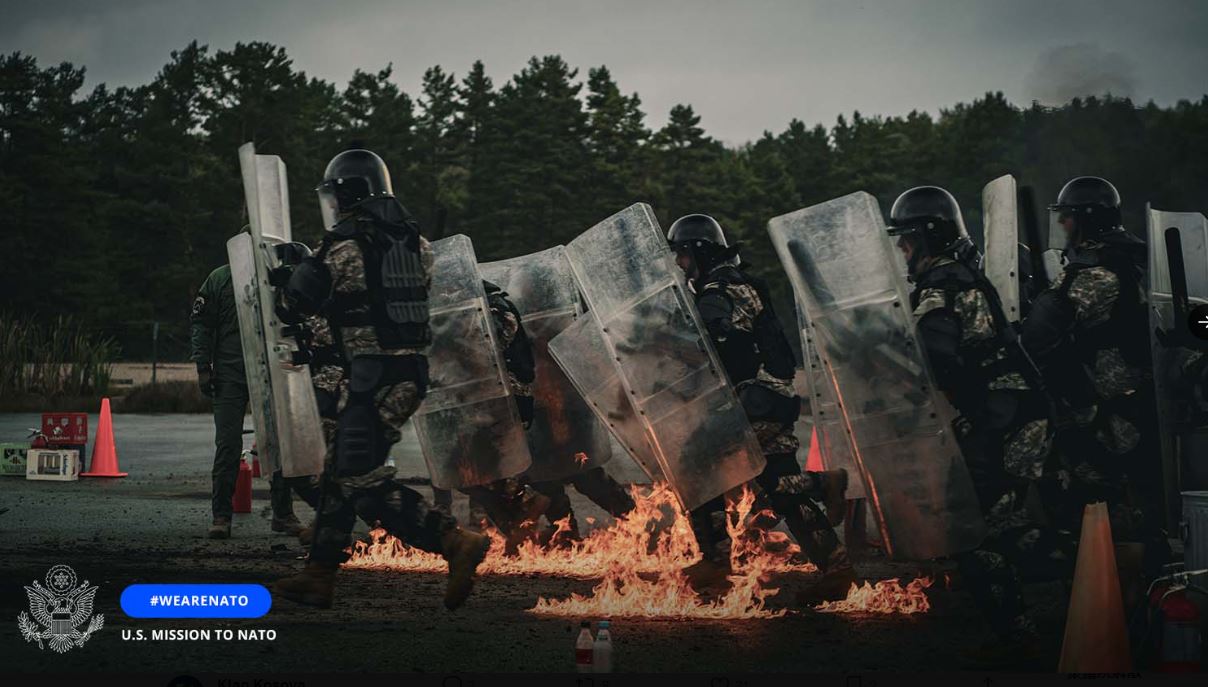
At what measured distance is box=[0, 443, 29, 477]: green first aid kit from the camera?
478 inches

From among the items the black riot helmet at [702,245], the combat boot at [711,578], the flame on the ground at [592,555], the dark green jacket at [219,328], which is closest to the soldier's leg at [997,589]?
the combat boot at [711,578]

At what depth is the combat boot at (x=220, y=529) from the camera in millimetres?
8305

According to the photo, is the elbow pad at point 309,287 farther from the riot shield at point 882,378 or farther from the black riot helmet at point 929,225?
the black riot helmet at point 929,225

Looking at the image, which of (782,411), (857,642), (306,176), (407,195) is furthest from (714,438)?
(407,195)

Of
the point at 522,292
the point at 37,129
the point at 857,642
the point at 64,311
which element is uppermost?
the point at 37,129

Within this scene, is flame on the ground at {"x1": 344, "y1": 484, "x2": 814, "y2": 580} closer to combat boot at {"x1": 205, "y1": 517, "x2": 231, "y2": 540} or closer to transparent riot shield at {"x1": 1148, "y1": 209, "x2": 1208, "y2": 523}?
combat boot at {"x1": 205, "y1": 517, "x2": 231, "y2": 540}

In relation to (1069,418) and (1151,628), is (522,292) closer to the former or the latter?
(1069,418)

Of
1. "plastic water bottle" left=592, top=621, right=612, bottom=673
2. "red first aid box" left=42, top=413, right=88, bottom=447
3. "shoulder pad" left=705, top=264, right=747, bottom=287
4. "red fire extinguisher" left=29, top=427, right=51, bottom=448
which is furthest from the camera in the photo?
"red fire extinguisher" left=29, top=427, right=51, bottom=448

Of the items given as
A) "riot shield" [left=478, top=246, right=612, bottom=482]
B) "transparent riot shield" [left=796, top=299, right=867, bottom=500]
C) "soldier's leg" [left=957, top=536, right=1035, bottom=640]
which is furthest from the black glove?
"soldier's leg" [left=957, top=536, right=1035, bottom=640]

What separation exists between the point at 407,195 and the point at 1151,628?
51.0 metres

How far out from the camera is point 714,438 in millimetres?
6062

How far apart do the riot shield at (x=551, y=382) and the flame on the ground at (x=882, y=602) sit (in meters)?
2.12

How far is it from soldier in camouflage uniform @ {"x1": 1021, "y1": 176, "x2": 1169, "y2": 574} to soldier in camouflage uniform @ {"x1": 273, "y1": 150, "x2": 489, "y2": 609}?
304 centimetres

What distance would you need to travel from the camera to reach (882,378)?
18.2 feet
